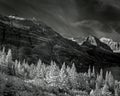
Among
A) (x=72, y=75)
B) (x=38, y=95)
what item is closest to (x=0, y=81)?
(x=38, y=95)

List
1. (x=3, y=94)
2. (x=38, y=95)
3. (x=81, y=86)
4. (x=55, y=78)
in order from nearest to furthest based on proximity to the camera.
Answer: (x=3, y=94) < (x=38, y=95) < (x=55, y=78) < (x=81, y=86)

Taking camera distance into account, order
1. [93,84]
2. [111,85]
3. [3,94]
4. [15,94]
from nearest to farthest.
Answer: [3,94], [15,94], [93,84], [111,85]

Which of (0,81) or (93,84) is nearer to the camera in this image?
(0,81)

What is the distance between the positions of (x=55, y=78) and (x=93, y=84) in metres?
73.2

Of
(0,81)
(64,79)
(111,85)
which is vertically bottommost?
(111,85)

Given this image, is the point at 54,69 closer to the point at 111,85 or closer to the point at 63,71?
the point at 63,71

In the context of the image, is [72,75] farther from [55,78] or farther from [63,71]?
[55,78]

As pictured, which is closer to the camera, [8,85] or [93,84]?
[8,85]

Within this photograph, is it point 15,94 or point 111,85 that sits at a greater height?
point 15,94

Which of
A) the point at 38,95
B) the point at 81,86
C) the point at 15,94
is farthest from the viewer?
the point at 81,86

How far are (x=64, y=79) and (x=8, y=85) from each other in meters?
54.4

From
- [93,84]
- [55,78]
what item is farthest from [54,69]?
[93,84]

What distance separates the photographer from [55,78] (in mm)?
75062

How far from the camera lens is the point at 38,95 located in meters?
28.5
